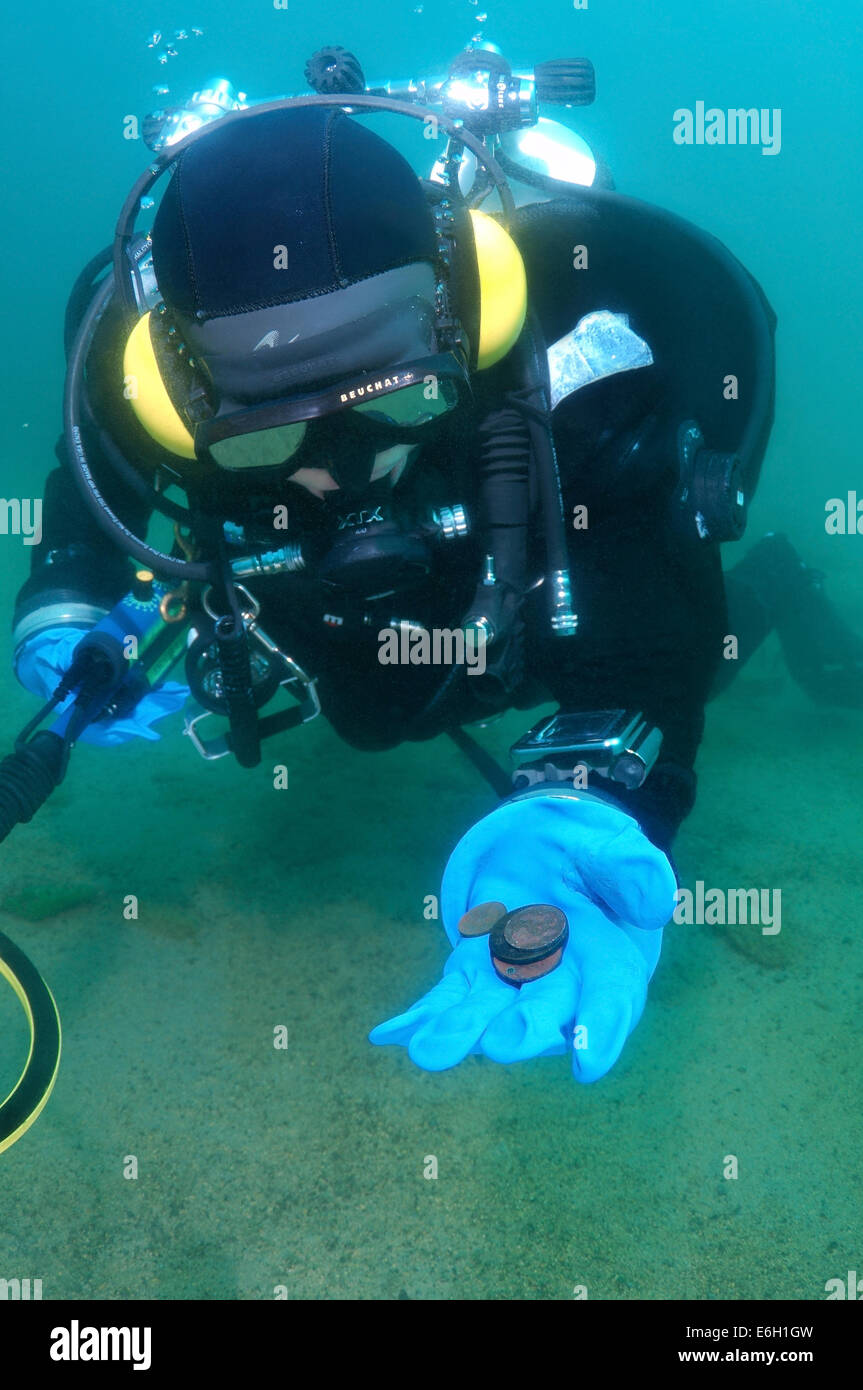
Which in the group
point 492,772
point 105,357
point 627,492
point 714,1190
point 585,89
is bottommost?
point 714,1190

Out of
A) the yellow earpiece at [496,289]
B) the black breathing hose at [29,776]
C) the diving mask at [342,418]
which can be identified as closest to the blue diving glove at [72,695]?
the black breathing hose at [29,776]

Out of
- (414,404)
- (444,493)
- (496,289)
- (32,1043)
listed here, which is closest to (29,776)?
(32,1043)

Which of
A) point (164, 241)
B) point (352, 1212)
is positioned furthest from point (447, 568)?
point (352, 1212)

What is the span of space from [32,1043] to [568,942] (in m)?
1.40

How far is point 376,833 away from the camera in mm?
4414

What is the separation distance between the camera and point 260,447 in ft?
7.00

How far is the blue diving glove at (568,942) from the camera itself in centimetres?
174

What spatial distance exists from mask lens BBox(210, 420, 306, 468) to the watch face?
44.1 inches

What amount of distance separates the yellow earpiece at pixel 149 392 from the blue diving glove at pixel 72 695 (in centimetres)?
122

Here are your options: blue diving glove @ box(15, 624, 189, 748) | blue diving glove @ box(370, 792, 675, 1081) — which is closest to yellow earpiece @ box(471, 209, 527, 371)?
blue diving glove @ box(370, 792, 675, 1081)

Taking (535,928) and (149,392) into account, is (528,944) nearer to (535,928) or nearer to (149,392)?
(535,928)

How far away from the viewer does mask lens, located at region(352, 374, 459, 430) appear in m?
2.12

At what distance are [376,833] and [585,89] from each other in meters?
3.90

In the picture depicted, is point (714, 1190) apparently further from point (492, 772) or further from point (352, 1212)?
point (492, 772)
